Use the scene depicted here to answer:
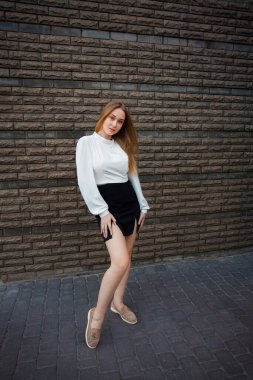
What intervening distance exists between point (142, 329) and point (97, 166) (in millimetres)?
1621

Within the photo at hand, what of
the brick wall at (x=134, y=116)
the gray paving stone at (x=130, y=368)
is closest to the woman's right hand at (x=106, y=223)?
the gray paving stone at (x=130, y=368)

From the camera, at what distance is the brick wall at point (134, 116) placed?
3.37m

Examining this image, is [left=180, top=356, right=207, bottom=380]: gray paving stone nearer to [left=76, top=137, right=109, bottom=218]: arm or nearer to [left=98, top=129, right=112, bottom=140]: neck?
[left=76, top=137, right=109, bottom=218]: arm

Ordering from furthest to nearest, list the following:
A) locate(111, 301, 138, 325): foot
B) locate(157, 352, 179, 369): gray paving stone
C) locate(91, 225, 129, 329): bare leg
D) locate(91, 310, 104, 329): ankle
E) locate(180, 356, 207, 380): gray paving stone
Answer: locate(111, 301, 138, 325): foot → locate(91, 310, 104, 329): ankle → locate(91, 225, 129, 329): bare leg → locate(157, 352, 179, 369): gray paving stone → locate(180, 356, 207, 380): gray paving stone

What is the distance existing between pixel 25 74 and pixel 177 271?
10.3 feet

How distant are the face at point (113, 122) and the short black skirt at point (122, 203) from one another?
0.47 m

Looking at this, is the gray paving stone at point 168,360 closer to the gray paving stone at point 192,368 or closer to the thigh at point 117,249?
the gray paving stone at point 192,368

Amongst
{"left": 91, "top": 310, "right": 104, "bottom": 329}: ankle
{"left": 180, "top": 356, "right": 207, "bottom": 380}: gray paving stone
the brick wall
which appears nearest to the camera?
{"left": 180, "top": 356, "right": 207, "bottom": 380}: gray paving stone

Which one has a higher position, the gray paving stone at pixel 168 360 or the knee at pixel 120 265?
the knee at pixel 120 265

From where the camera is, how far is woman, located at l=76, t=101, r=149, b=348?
2354mm

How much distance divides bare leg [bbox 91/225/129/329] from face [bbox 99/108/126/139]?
824 mm

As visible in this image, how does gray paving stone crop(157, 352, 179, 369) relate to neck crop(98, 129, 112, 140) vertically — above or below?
below

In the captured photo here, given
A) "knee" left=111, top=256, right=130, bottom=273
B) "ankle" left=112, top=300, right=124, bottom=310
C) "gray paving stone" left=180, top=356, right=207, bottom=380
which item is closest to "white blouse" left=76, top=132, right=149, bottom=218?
"knee" left=111, top=256, right=130, bottom=273

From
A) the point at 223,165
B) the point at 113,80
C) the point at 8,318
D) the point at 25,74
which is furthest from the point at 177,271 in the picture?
the point at 25,74
